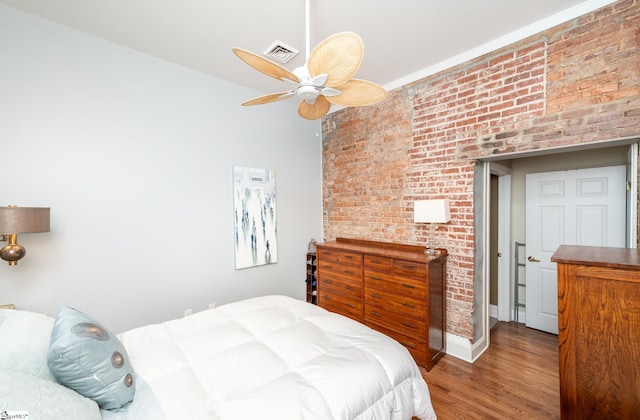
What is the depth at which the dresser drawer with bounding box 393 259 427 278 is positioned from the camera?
98.4 inches

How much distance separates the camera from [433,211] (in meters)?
2.65

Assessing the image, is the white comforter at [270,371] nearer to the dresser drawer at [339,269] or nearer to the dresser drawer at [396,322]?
the dresser drawer at [396,322]

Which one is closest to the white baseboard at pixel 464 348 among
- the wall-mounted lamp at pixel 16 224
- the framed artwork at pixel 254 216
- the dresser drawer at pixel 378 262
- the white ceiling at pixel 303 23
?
the dresser drawer at pixel 378 262

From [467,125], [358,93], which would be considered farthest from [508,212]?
[358,93]

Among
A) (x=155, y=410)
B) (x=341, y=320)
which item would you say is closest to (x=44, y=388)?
(x=155, y=410)

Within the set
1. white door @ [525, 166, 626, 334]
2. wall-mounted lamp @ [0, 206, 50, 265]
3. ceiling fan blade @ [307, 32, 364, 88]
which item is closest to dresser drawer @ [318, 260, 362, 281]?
ceiling fan blade @ [307, 32, 364, 88]

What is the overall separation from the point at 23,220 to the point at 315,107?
2.15m

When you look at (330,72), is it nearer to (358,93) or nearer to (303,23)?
(358,93)

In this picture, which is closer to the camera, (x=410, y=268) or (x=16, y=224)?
(x=16, y=224)

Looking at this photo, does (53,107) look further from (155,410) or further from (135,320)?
(155,410)

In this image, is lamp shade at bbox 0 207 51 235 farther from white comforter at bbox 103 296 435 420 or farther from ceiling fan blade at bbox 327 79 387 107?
ceiling fan blade at bbox 327 79 387 107

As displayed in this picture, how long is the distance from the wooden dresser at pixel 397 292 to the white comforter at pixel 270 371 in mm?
967

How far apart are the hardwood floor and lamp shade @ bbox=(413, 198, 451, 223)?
4.72ft

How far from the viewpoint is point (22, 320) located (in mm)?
1261
